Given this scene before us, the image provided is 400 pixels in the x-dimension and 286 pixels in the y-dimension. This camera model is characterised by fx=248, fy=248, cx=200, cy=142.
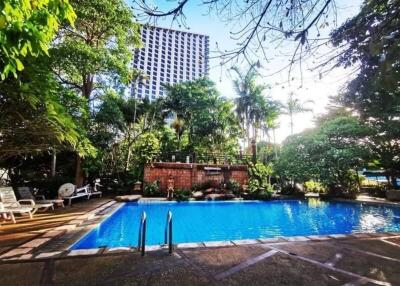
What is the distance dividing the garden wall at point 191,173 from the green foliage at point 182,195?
170 cm

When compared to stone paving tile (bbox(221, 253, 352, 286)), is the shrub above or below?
above

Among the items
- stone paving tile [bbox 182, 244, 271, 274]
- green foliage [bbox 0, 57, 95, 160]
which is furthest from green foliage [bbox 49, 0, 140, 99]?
stone paving tile [bbox 182, 244, 271, 274]

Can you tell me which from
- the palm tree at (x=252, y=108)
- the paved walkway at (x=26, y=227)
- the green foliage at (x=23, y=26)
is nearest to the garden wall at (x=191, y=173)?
the palm tree at (x=252, y=108)

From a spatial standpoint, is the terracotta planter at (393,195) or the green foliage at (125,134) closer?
the terracotta planter at (393,195)

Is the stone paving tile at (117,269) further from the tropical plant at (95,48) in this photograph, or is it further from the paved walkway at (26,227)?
the tropical plant at (95,48)

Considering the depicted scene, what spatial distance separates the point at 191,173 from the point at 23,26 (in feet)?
51.9

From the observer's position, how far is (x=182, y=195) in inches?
595

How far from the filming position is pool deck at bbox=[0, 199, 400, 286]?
301cm

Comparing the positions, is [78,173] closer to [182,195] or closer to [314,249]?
[182,195]

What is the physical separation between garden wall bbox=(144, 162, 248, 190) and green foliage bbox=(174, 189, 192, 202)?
170 centimetres

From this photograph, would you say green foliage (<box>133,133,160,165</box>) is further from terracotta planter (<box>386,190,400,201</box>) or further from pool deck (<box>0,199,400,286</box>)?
terracotta planter (<box>386,190,400,201</box>)

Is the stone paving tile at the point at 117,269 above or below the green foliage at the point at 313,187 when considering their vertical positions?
below

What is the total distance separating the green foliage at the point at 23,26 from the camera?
2156 mm

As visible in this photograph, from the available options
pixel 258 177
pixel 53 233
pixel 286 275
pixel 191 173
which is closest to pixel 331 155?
pixel 258 177
